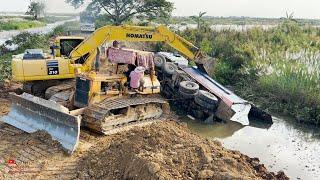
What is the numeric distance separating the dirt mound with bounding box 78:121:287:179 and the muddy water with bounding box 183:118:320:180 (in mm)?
1359

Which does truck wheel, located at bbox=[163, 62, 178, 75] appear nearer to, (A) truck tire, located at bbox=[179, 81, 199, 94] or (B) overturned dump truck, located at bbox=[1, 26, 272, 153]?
(B) overturned dump truck, located at bbox=[1, 26, 272, 153]

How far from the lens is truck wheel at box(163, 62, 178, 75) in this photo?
1401cm

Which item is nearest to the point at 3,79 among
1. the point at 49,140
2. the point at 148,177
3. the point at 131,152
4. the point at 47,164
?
the point at 49,140

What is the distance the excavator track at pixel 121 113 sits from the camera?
33.2ft

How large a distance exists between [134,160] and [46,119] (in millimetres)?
3181

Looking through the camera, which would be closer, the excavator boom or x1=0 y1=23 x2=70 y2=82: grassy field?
the excavator boom

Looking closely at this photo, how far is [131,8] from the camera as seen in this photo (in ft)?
119

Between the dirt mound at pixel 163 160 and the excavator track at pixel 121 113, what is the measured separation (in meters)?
1.41

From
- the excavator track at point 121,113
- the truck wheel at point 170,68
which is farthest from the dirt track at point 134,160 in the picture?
the truck wheel at point 170,68

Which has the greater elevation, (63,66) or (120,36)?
(120,36)

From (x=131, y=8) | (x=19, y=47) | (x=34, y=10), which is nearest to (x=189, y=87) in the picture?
(x=19, y=47)

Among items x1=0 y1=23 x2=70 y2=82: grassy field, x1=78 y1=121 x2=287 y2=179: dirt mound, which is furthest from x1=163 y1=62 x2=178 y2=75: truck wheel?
x1=0 y1=23 x2=70 y2=82: grassy field

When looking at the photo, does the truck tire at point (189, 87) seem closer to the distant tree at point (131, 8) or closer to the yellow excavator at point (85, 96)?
the yellow excavator at point (85, 96)

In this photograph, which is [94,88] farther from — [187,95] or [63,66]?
[187,95]
